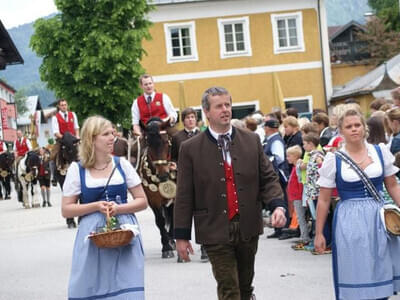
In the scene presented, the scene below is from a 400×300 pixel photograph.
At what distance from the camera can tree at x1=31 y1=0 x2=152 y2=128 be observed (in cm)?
→ 4312

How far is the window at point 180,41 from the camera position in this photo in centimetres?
4470

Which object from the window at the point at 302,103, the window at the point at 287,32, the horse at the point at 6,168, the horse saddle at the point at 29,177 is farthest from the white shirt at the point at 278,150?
the window at the point at 302,103

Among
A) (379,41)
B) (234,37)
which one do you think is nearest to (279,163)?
(234,37)

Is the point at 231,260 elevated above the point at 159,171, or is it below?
below

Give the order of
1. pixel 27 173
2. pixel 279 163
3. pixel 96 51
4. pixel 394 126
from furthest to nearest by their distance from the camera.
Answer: pixel 96 51 → pixel 27 173 → pixel 279 163 → pixel 394 126

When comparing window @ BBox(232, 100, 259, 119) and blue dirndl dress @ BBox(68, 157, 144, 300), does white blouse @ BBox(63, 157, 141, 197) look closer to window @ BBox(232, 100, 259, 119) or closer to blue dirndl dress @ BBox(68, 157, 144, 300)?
blue dirndl dress @ BBox(68, 157, 144, 300)

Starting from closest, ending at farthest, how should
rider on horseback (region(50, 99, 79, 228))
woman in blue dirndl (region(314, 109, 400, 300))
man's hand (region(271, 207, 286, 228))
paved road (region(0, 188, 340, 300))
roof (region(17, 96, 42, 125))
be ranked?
man's hand (region(271, 207, 286, 228)) → woman in blue dirndl (region(314, 109, 400, 300)) → paved road (region(0, 188, 340, 300)) → rider on horseback (region(50, 99, 79, 228)) → roof (region(17, 96, 42, 125))

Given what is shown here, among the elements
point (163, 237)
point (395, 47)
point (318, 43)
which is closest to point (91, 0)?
point (318, 43)

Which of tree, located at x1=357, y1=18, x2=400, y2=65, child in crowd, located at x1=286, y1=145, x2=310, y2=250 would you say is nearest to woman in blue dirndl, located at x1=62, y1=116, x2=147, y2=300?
child in crowd, located at x1=286, y1=145, x2=310, y2=250

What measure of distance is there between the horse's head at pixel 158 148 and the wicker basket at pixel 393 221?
6169 mm

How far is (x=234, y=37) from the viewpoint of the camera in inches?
1788

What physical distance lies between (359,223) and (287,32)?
39.1 m

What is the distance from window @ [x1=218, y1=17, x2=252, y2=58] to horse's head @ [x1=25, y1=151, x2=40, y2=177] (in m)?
17.5

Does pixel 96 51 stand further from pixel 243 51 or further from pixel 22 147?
pixel 22 147
